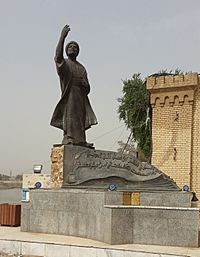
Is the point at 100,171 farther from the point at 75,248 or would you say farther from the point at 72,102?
the point at 75,248

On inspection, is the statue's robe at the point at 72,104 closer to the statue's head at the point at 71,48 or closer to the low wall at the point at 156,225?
the statue's head at the point at 71,48

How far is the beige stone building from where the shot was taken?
1731 centimetres

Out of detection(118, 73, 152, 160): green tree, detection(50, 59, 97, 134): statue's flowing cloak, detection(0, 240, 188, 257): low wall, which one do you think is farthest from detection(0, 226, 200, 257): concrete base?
detection(118, 73, 152, 160): green tree

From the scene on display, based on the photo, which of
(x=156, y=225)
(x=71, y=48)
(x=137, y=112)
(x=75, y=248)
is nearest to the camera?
(x=75, y=248)

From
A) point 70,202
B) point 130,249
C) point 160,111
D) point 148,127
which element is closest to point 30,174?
point 148,127

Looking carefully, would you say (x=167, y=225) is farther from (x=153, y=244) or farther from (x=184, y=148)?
(x=184, y=148)

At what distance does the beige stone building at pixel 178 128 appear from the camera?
56.8ft

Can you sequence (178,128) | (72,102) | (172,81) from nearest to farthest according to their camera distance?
1. (72,102)
2. (178,128)
3. (172,81)

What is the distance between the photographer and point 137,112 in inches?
997

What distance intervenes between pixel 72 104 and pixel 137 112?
49.7 feet

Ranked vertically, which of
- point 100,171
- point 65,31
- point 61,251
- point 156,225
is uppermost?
point 65,31

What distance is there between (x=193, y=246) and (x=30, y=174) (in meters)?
20.4

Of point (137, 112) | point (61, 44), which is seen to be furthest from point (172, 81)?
point (61, 44)

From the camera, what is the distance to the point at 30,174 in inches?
1079
